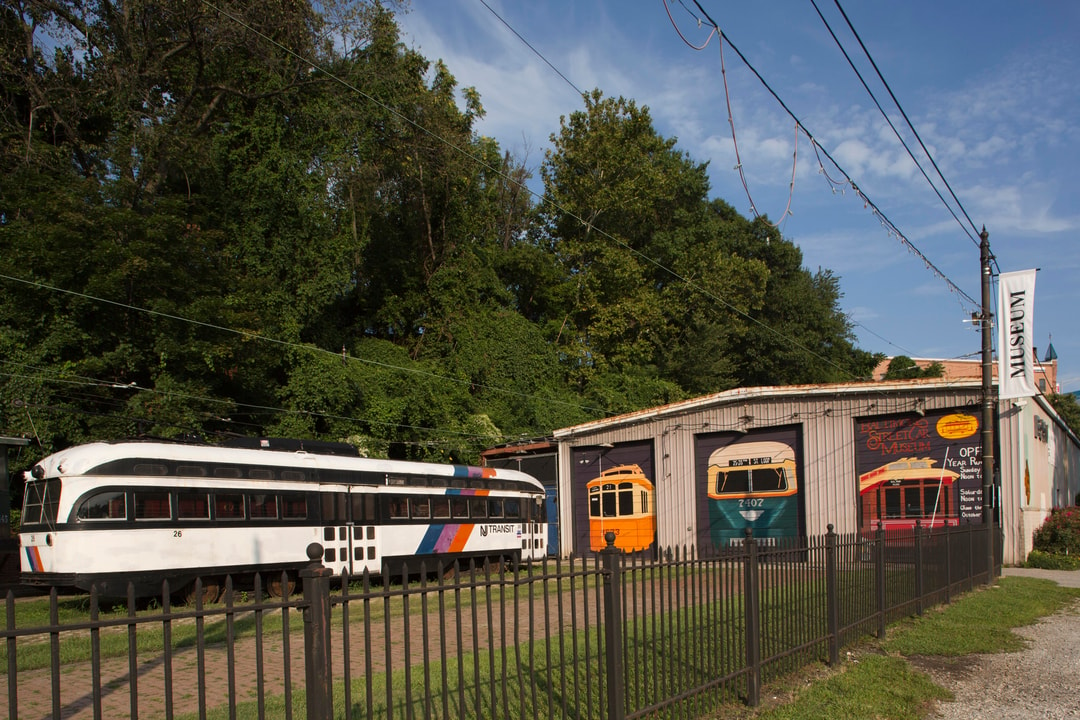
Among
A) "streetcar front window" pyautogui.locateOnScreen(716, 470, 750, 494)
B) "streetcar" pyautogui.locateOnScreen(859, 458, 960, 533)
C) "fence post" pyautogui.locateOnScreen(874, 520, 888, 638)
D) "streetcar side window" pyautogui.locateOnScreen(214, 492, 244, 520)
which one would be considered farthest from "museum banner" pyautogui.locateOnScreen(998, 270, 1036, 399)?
"streetcar side window" pyautogui.locateOnScreen(214, 492, 244, 520)

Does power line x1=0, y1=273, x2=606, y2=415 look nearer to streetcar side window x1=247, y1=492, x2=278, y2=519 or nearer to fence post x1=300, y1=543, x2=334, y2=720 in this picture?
streetcar side window x1=247, y1=492, x2=278, y2=519

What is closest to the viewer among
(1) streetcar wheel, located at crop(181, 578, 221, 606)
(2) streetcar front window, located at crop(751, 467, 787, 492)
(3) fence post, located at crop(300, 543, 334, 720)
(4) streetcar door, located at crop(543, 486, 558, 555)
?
(3) fence post, located at crop(300, 543, 334, 720)

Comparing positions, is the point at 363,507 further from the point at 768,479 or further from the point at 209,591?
the point at 768,479

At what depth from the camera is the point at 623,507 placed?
28.8 metres

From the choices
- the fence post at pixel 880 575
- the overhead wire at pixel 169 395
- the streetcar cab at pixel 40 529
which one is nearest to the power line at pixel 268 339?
the overhead wire at pixel 169 395

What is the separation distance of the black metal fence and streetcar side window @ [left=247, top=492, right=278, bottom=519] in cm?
411

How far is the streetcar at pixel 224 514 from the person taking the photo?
14617 mm

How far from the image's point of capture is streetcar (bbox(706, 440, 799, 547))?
82.9ft

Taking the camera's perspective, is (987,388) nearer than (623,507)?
Yes

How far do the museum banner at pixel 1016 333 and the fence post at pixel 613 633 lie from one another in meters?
18.8

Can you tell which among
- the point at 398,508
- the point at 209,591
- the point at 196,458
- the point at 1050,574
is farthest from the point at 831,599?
the point at 1050,574

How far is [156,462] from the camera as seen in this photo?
1538cm

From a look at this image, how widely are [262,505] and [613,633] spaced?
1316 centimetres

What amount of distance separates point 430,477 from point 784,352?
3390 cm
